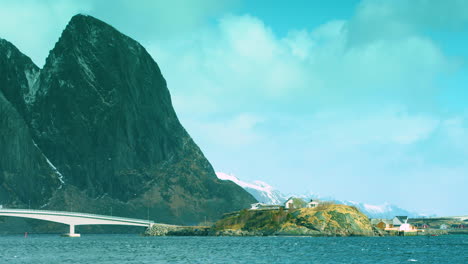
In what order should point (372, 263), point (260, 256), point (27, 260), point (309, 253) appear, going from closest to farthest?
point (372, 263)
point (27, 260)
point (260, 256)
point (309, 253)

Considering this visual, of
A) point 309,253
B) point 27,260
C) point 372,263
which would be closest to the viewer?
point 372,263

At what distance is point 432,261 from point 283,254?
91.9ft

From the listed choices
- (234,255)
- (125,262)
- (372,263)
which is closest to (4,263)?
(125,262)

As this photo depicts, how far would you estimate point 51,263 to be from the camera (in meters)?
106

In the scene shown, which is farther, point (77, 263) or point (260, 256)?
point (260, 256)

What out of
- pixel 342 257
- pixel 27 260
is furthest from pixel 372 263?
pixel 27 260

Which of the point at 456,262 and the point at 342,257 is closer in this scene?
the point at 456,262

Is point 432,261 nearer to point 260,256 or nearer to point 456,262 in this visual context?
point 456,262

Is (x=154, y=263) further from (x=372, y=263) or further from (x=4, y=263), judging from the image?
(x=372, y=263)

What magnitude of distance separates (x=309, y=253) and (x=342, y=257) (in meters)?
11.5

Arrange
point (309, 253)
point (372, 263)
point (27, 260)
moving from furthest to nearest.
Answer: point (309, 253) < point (27, 260) < point (372, 263)

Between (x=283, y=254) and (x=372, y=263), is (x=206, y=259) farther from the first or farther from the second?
(x=372, y=263)

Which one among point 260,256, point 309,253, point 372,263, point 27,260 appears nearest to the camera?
point 372,263

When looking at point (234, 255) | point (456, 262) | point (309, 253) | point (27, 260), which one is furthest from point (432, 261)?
point (27, 260)
